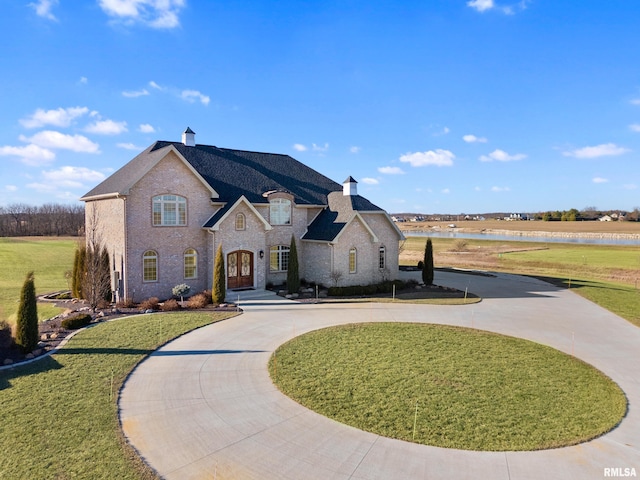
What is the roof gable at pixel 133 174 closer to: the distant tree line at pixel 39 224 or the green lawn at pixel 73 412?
the green lawn at pixel 73 412

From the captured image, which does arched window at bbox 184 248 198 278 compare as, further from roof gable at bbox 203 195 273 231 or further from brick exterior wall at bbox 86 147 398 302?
roof gable at bbox 203 195 273 231

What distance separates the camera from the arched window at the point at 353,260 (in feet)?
89.5

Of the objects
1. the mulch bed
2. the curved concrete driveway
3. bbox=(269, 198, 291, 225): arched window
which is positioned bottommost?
the curved concrete driveway

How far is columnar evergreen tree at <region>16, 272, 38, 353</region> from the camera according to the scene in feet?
43.8

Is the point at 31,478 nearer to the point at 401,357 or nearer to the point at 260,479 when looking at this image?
the point at 260,479

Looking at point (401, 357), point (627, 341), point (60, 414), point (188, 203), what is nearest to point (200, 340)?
point (60, 414)

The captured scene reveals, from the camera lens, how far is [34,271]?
115 ft

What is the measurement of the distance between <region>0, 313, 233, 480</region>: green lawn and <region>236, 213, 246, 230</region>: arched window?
10110 mm

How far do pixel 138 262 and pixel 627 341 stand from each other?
22820mm

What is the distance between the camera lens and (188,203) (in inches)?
933

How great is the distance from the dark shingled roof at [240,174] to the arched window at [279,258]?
335 cm

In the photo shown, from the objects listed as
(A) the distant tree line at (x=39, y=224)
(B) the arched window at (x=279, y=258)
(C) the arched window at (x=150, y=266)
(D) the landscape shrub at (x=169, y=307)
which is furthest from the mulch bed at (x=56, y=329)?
(A) the distant tree line at (x=39, y=224)

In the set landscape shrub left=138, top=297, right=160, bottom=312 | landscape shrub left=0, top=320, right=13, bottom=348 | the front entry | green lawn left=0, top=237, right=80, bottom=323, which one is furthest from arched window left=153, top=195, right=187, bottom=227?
landscape shrub left=0, top=320, right=13, bottom=348

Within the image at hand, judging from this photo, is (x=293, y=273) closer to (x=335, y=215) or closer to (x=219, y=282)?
(x=219, y=282)
